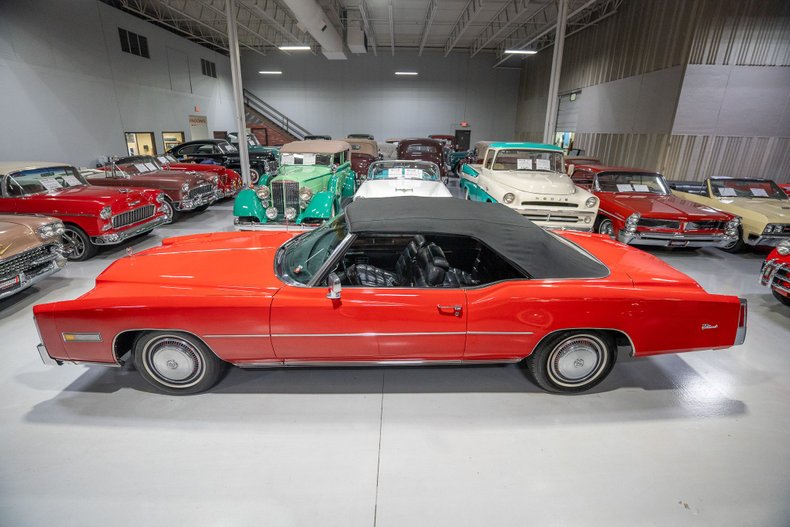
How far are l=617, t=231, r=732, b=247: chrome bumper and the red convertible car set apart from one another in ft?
12.1

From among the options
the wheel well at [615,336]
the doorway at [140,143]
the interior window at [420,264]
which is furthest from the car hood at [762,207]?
the doorway at [140,143]

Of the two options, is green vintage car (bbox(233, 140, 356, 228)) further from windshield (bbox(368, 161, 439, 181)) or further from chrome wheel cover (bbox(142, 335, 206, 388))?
chrome wheel cover (bbox(142, 335, 206, 388))

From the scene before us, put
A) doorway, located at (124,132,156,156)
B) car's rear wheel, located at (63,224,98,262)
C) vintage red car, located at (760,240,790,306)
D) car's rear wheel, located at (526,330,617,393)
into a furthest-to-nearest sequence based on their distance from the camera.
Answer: doorway, located at (124,132,156,156) < car's rear wheel, located at (63,224,98,262) < vintage red car, located at (760,240,790,306) < car's rear wheel, located at (526,330,617,393)

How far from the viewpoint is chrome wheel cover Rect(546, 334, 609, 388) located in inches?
105

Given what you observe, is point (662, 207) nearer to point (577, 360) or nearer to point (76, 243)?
point (577, 360)

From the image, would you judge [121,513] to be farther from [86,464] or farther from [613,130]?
[613,130]

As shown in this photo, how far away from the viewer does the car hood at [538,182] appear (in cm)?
661

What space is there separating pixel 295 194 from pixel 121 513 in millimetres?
5390

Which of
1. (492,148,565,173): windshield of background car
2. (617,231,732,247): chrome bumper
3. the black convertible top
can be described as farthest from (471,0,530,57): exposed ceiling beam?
the black convertible top

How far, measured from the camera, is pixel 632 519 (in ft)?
6.33

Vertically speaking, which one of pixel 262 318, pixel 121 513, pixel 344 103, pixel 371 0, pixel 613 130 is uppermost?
pixel 371 0

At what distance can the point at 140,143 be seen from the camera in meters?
14.9

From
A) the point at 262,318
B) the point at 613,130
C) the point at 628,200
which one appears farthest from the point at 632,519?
the point at 613,130

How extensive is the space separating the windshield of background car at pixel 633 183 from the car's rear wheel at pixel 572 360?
5474 mm
